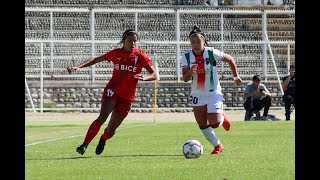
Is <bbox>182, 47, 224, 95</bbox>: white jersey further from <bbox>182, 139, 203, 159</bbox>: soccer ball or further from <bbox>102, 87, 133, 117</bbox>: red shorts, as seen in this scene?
<bbox>182, 139, 203, 159</bbox>: soccer ball

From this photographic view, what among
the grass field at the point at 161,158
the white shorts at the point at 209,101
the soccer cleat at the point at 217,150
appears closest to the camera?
the grass field at the point at 161,158

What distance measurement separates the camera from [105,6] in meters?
43.5

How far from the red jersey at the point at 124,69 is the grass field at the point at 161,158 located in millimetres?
1069

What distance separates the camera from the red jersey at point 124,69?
16344 mm

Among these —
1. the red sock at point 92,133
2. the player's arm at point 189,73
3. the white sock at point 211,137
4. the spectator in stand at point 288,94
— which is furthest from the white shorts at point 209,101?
the spectator in stand at point 288,94

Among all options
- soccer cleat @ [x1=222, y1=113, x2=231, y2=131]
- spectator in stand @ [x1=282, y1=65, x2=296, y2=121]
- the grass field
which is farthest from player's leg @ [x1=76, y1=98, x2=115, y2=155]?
spectator in stand @ [x1=282, y1=65, x2=296, y2=121]

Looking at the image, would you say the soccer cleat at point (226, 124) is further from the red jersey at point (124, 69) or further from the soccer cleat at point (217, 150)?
the red jersey at point (124, 69)

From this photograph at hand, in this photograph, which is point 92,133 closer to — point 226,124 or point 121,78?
point 121,78

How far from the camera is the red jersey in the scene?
16344mm

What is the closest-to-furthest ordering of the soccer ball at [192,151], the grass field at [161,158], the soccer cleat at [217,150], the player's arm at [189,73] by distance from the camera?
the grass field at [161,158], the soccer ball at [192,151], the player's arm at [189,73], the soccer cleat at [217,150]

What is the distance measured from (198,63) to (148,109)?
66.2ft

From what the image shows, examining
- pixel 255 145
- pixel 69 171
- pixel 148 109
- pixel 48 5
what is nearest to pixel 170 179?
pixel 69 171

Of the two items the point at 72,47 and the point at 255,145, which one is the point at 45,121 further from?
the point at 255,145
